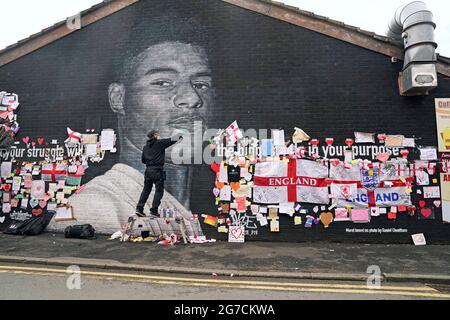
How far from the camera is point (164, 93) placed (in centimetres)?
1029

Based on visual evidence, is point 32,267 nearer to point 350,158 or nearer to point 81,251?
point 81,251

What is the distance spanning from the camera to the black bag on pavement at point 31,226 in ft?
32.9

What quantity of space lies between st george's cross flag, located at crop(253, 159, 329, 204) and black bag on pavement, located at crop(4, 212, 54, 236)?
630 cm

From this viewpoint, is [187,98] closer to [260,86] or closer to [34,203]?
[260,86]

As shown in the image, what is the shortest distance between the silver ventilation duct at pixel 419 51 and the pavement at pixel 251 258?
13.7ft

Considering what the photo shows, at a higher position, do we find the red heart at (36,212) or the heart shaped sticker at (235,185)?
the heart shaped sticker at (235,185)

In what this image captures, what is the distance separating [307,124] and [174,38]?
15.5ft

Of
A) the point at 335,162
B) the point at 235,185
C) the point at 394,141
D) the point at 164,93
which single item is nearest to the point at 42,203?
the point at 164,93

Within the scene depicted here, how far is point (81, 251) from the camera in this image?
8117 millimetres

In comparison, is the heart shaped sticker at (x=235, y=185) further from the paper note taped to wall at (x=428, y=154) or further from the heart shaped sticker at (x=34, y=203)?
the heart shaped sticker at (x=34, y=203)

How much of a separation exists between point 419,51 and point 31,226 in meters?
11.6

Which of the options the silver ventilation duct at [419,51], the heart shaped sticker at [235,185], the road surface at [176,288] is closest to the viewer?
the road surface at [176,288]

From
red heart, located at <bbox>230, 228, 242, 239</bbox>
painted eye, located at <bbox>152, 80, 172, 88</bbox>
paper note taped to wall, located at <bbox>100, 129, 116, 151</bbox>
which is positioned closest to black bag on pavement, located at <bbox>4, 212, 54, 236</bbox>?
paper note taped to wall, located at <bbox>100, 129, 116, 151</bbox>

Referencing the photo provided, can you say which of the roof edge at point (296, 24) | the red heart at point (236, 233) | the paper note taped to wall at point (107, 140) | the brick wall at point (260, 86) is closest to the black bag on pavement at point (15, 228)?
the brick wall at point (260, 86)
